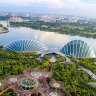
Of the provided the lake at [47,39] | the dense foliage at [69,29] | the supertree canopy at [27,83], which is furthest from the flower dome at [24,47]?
the dense foliage at [69,29]

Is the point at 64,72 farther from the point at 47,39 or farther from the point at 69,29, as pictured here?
the point at 69,29

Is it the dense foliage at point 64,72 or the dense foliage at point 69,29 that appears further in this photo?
the dense foliage at point 69,29

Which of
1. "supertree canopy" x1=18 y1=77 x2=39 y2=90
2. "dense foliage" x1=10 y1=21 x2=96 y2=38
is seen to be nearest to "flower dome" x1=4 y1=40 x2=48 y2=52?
"supertree canopy" x1=18 y1=77 x2=39 y2=90

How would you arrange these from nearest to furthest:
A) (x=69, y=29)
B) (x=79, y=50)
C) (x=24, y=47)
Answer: (x=79, y=50) < (x=24, y=47) < (x=69, y=29)

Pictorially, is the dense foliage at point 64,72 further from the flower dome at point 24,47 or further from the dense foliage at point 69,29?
the dense foliage at point 69,29

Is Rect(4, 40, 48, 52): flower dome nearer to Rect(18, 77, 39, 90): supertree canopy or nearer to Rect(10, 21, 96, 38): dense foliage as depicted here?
Rect(18, 77, 39, 90): supertree canopy

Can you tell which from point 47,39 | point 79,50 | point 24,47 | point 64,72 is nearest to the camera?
point 64,72

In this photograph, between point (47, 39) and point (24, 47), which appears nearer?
point (24, 47)

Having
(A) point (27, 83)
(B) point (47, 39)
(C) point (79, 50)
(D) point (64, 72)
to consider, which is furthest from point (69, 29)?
(A) point (27, 83)

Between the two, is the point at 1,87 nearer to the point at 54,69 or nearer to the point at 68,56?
the point at 54,69
